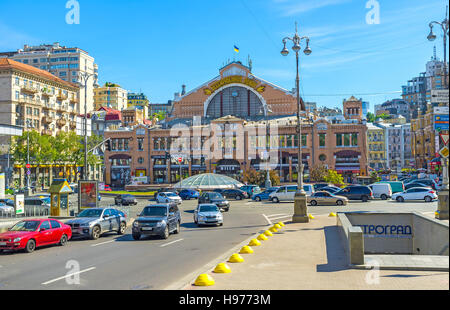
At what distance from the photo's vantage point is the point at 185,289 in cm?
1013

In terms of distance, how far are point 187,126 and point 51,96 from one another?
30839mm

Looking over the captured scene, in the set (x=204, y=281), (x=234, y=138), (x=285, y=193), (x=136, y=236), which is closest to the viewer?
(x=204, y=281)

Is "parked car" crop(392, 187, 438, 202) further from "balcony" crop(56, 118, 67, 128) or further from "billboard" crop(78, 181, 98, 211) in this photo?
"balcony" crop(56, 118, 67, 128)

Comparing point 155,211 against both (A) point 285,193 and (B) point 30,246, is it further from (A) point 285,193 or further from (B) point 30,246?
(A) point 285,193

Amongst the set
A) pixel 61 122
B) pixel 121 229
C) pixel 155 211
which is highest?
pixel 61 122

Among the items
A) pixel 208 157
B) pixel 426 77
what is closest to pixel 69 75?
pixel 208 157

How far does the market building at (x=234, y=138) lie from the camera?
72812 mm

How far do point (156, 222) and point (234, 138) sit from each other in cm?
5586

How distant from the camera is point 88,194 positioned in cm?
3064

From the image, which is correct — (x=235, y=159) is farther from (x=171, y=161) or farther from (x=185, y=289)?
(x=185, y=289)

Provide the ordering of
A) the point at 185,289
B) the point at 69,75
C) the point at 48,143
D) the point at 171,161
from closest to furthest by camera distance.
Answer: the point at 185,289
the point at 48,143
the point at 171,161
the point at 69,75

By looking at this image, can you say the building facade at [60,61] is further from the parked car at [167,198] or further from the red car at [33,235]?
the red car at [33,235]

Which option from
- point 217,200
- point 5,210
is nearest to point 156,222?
point 217,200

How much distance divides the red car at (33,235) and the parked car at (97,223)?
3.86 feet
